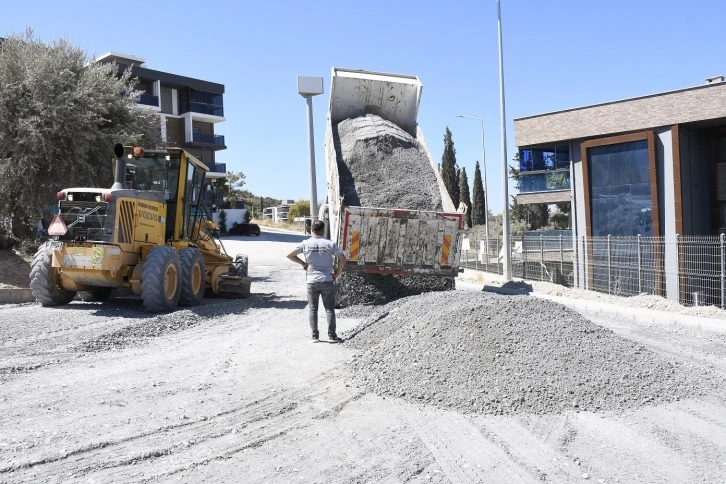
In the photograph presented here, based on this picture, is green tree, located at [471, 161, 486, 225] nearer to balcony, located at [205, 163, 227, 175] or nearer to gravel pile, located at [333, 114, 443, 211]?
balcony, located at [205, 163, 227, 175]

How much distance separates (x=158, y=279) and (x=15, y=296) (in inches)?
176

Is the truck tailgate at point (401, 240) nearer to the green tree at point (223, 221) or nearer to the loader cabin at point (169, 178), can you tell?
the loader cabin at point (169, 178)

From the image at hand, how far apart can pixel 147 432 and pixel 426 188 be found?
834 centimetres

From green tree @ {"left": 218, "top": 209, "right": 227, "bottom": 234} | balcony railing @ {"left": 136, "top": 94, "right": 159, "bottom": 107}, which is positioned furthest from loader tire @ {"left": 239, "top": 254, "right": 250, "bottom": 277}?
green tree @ {"left": 218, "top": 209, "right": 227, "bottom": 234}

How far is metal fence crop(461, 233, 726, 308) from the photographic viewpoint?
12.9 m

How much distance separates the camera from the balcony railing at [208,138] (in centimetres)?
4953

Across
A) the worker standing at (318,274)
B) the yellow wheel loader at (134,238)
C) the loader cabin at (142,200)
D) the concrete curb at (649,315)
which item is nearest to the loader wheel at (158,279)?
the yellow wheel loader at (134,238)

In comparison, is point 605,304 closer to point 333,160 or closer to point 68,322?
point 333,160

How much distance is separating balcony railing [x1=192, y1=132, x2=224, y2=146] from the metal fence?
3602cm

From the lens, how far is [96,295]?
39.4ft

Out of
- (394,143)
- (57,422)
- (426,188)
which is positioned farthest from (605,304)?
(57,422)

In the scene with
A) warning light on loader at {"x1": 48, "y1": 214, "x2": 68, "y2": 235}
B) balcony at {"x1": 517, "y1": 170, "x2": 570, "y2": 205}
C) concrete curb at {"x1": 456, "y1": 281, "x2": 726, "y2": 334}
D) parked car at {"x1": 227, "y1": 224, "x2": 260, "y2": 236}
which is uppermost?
balcony at {"x1": 517, "y1": 170, "x2": 570, "y2": 205}

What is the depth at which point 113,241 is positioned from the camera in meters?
10.1

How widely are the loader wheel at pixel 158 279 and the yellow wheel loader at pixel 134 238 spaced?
0.02m
